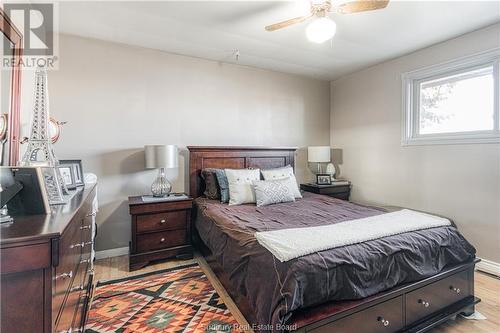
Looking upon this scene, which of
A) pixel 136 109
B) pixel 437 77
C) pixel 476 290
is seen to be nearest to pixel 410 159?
pixel 437 77

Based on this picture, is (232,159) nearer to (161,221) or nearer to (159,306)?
(161,221)

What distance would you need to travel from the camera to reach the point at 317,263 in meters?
1.40

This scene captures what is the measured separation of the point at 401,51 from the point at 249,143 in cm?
240

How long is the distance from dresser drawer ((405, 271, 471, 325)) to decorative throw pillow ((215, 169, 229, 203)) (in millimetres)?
1987

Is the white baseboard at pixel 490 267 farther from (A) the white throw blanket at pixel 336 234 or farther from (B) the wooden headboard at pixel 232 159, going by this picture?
(B) the wooden headboard at pixel 232 159

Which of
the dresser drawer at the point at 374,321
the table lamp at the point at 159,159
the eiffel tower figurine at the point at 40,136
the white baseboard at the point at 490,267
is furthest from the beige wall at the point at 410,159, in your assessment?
the eiffel tower figurine at the point at 40,136

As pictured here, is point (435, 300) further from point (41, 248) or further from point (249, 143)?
point (249, 143)

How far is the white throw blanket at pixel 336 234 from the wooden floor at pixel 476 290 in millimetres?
733

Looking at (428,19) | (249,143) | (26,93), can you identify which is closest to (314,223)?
(249,143)

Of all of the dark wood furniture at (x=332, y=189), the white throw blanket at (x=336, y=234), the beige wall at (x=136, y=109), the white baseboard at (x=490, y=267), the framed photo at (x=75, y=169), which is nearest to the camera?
the white throw blanket at (x=336, y=234)

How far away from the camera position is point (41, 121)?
1.63 meters

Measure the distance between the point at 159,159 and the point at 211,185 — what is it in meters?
0.72

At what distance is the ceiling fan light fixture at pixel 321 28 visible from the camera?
75.0 inches

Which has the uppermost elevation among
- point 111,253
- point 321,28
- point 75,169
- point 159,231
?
point 321,28
